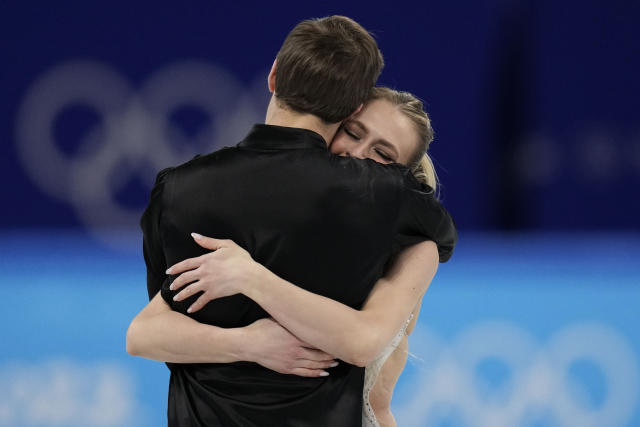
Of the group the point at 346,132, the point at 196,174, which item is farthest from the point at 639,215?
the point at 196,174

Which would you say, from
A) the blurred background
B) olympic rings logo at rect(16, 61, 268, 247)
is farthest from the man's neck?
olympic rings logo at rect(16, 61, 268, 247)

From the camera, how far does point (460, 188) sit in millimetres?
7797

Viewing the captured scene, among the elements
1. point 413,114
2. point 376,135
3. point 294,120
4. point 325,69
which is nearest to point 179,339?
point 294,120

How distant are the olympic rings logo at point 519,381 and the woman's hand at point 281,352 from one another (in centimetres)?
244

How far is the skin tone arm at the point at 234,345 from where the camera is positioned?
1596 millimetres

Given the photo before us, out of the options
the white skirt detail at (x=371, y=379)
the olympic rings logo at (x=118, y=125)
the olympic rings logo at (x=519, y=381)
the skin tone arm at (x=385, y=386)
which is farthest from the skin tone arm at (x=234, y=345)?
the olympic rings logo at (x=118, y=125)

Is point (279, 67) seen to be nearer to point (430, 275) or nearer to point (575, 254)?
point (430, 275)

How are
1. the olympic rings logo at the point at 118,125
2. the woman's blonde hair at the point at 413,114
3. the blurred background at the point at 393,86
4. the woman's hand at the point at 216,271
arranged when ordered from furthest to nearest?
the olympic rings logo at the point at 118,125, the blurred background at the point at 393,86, the woman's blonde hair at the point at 413,114, the woman's hand at the point at 216,271

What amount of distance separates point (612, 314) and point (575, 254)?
2013 mm

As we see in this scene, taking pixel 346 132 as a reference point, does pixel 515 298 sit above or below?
A: below

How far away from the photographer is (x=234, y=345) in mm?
1601

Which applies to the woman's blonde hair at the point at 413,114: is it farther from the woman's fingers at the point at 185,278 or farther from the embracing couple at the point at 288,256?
the woman's fingers at the point at 185,278

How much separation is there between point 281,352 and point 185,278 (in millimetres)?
239

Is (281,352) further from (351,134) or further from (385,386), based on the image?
(385,386)
